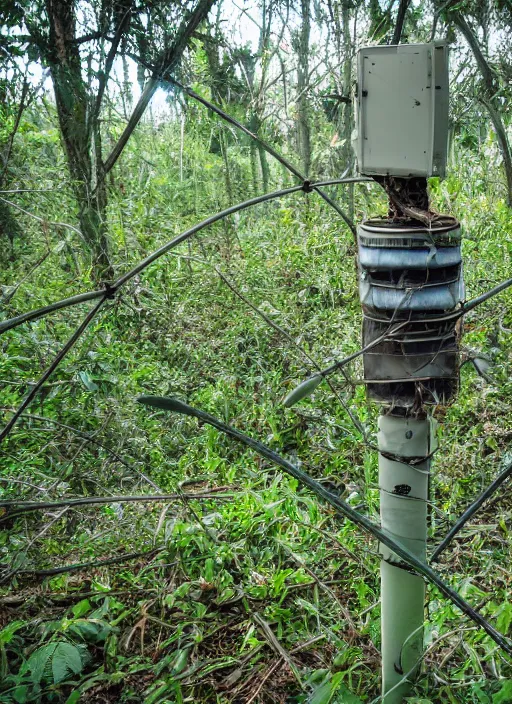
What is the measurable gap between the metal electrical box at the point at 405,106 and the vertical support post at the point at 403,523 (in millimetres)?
460

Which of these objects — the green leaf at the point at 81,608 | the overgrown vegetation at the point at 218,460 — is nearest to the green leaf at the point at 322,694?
the overgrown vegetation at the point at 218,460

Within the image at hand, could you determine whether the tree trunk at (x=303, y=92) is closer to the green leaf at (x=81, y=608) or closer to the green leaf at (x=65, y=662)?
the green leaf at (x=81, y=608)

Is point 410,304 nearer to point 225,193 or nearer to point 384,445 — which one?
point 384,445

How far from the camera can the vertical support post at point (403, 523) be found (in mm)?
1122

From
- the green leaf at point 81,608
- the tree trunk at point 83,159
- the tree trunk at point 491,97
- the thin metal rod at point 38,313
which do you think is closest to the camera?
the thin metal rod at point 38,313

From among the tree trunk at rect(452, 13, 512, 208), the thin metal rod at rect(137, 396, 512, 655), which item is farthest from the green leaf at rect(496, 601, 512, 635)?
the tree trunk at rect(452, 13, 512, 208)

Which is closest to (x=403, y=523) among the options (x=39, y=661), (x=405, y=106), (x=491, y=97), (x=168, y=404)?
(x=168, y=404)

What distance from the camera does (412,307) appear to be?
3.51 feet

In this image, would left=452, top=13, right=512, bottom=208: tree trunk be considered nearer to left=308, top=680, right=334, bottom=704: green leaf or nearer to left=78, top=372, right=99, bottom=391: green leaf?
left=78, top=372, right=99, bottom=391: green leaf

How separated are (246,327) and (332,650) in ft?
5.96

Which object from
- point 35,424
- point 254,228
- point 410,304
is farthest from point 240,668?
point 254,228

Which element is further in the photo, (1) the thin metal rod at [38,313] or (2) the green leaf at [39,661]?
(2) the green leaf at [39,661]

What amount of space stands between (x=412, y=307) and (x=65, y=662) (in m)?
1.05

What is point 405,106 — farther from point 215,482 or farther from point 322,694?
point 215,482
